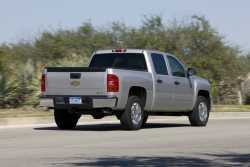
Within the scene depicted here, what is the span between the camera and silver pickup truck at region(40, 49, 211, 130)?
798 inches

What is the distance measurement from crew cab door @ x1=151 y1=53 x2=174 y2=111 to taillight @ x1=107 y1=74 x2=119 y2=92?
1741 millimetres

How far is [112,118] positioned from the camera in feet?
86.3

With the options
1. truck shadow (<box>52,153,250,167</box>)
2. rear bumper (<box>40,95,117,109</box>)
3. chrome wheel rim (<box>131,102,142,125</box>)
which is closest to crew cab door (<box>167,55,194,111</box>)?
chrome wheel rim (<box>131,102,142,125</box>)

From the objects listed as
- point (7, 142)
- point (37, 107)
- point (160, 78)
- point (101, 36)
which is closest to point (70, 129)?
point (160, 78)

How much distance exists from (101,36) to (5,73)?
16.7m

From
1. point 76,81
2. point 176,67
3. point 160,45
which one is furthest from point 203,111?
point 160,45

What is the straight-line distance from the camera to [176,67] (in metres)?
22.9

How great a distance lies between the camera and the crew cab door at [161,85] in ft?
71.7

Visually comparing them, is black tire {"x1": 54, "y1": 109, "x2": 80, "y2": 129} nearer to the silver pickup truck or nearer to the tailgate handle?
the silver pickup truck

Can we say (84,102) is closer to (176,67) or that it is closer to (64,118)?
(64,118)

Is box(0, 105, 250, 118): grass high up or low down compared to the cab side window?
down

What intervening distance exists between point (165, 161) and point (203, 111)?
10.8m

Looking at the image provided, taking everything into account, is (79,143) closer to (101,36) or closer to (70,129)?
(70,129)

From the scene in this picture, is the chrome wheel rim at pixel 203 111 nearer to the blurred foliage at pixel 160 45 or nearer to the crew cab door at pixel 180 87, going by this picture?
the crew cab door at pixel 180 87
